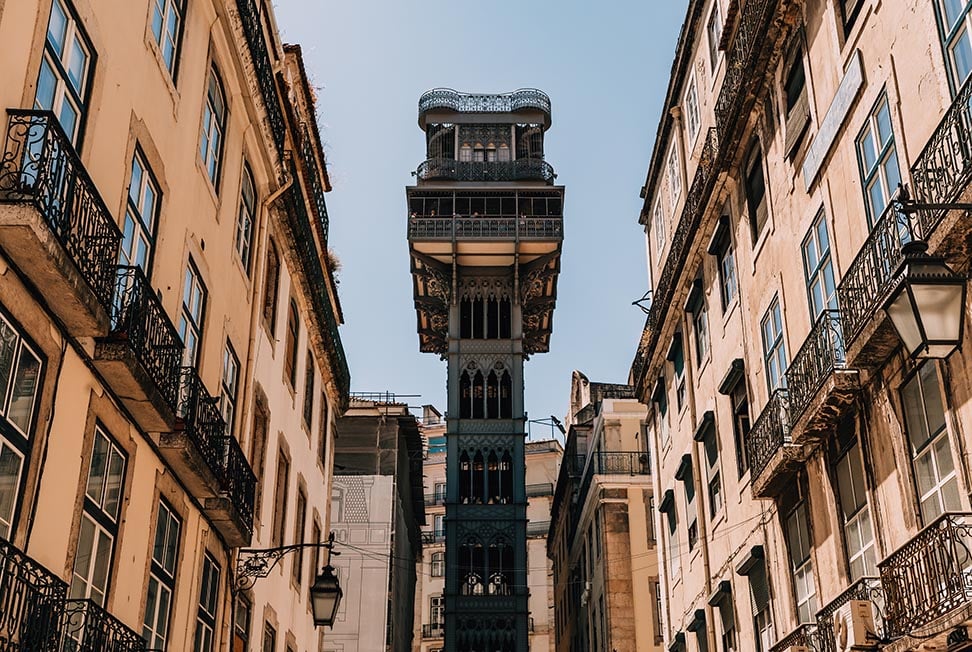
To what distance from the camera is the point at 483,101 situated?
43969 millimetres

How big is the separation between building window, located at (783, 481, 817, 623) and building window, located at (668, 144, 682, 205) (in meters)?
9.47

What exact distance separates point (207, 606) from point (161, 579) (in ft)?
6.64

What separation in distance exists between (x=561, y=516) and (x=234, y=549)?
34898 mm

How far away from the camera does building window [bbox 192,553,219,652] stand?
A: 13969 mm

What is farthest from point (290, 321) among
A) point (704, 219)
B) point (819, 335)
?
point (819, 335)

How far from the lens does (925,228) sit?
9.95 meters

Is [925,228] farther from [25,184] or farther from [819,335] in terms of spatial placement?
[25,184]

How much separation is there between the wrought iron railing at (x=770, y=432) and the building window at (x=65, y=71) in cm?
885

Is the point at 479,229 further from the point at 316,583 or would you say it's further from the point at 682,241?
the point at 316,583

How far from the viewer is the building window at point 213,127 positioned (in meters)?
14.4

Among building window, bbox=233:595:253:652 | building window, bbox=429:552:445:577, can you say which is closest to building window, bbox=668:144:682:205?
building window, bbox=233:595:253:652

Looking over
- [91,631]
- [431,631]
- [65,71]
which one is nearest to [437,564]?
[431,631]

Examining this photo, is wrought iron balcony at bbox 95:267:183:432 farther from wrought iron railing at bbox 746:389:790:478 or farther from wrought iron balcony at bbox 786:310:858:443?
wrought iron railing at bbox 746:389:790:478

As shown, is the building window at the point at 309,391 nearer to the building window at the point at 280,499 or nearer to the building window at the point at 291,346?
the building window at the point at 291,346
